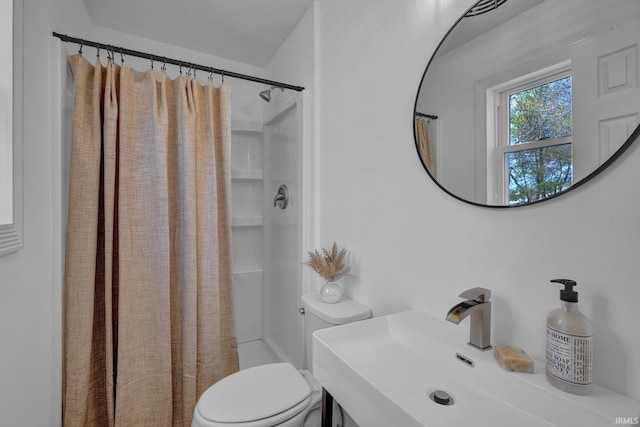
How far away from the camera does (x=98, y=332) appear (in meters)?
1.47

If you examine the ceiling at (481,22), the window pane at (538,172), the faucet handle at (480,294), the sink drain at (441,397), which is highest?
the ceiling at (481,22)

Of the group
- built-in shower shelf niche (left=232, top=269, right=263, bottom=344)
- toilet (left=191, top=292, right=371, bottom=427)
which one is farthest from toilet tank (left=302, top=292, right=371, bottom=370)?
built-in shower shelf niche (left=232, top=269, right=263, bottom=344)

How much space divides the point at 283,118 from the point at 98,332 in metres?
1.74

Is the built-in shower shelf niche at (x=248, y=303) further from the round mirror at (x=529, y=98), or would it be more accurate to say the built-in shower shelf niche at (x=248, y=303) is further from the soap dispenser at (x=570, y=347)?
the soap dispenser at (x=570, y=347)

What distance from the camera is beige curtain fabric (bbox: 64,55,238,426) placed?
4.47ft

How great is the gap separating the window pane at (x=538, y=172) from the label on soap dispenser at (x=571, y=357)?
335 mm

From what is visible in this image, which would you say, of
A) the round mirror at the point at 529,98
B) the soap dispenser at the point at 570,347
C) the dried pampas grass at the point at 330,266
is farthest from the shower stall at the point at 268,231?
the soap dispenser at the point at 570,347

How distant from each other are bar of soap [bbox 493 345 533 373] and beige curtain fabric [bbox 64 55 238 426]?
1334 mm

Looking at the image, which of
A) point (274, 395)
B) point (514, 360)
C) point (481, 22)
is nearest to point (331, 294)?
point (274, 395)

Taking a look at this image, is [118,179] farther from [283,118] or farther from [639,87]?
[639,87]

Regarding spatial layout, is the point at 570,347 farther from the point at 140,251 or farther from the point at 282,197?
the point at 282,197

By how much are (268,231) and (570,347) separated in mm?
2118

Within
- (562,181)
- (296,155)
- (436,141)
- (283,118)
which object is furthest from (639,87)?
(283,118)

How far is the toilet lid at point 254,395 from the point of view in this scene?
108 centimetres
